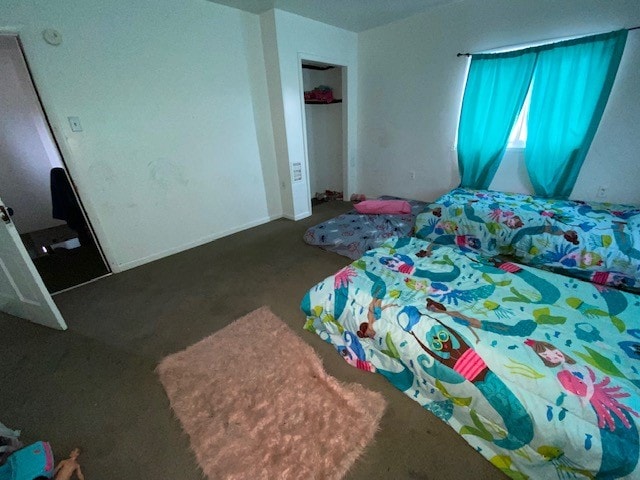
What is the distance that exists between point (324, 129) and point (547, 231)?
364 centimetres

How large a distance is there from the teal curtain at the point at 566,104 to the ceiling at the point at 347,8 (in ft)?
4.33

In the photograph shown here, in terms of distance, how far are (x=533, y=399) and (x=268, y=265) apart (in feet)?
7.21

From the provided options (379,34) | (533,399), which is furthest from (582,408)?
(379,34)

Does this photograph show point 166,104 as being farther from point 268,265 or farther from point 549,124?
point 549,124

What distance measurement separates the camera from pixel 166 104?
8.82 feet

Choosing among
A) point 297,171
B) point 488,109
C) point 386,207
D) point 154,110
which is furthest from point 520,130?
point 154,110

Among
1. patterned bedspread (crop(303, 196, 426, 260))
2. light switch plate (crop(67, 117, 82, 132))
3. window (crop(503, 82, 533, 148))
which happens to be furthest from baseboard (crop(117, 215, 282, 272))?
window (crop(503, 82, 533, 148))

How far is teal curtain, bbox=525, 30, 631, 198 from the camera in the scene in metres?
2.38

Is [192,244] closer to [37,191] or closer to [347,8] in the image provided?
[37,191]

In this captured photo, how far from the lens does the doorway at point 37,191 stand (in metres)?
2.81

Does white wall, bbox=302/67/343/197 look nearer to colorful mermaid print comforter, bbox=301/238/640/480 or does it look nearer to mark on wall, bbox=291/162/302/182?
mark on wall, bbox=291/162/302/182

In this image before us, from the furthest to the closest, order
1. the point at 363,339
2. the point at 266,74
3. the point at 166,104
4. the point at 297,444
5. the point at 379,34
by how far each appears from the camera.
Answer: the point at 379,34 < the point at 266,74 < the point at 166,104 < the point at 363,339 < the point at 297,444

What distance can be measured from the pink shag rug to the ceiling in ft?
10.8

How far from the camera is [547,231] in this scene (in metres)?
2.28
